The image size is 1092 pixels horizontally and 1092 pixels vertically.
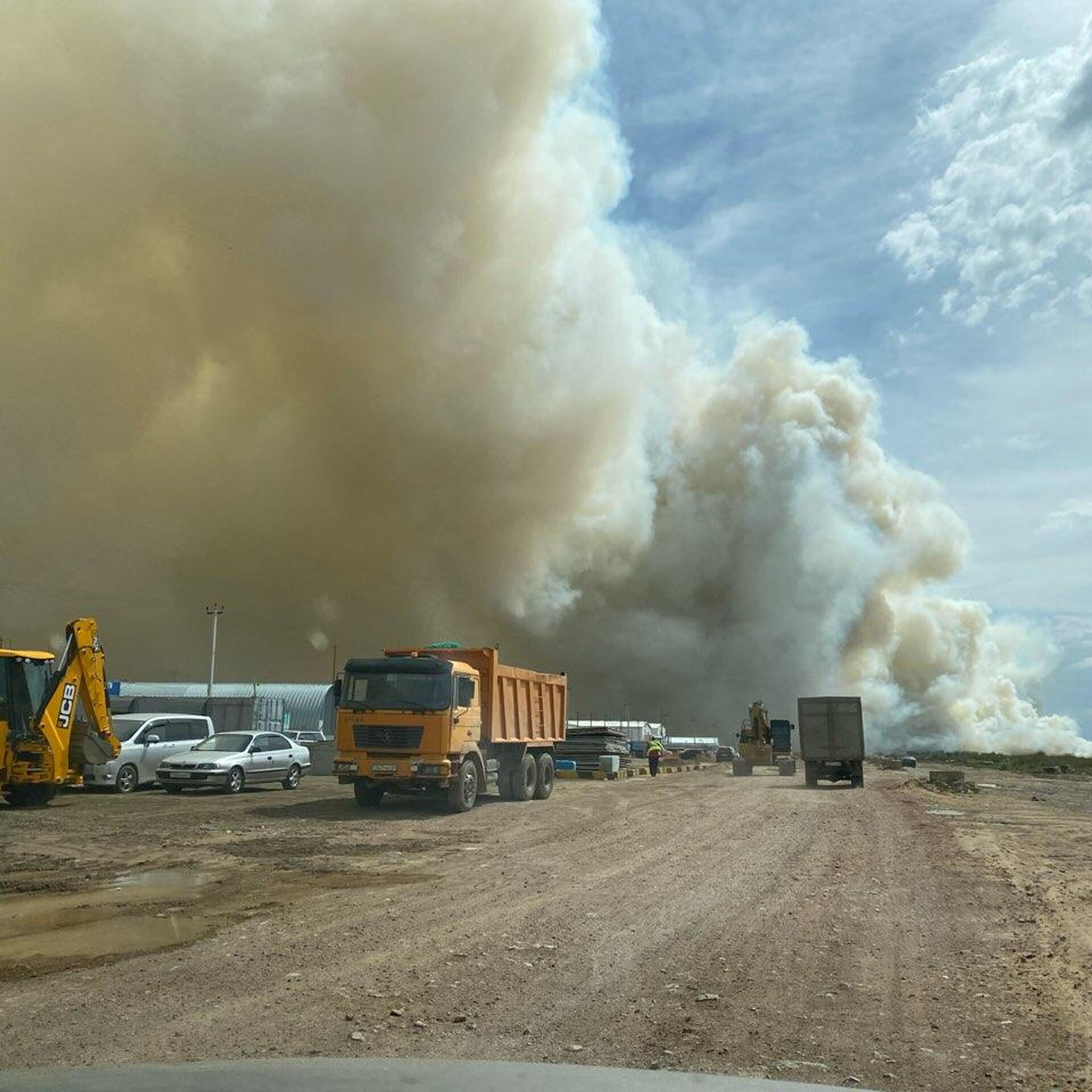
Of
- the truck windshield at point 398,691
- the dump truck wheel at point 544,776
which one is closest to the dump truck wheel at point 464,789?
the truck windshield at point 398,691

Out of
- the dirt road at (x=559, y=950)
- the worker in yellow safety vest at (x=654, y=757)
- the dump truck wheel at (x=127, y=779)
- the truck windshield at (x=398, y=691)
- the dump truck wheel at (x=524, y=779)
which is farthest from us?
the worker in yellow safety vest at (x=654, y=757)

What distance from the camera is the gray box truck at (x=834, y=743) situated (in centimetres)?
3400

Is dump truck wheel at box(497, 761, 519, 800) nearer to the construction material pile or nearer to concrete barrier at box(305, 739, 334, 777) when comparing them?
concrete barrier at box(305, 739, 334, 777)

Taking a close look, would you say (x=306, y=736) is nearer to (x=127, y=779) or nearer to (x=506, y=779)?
(x=127, y=779)

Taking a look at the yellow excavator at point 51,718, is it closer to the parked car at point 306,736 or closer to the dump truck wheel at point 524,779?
the dump truck wheel at point 524,779

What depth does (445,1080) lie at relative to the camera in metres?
3.56

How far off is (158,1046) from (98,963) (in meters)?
2.27

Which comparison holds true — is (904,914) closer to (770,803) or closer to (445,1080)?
(445,1080)

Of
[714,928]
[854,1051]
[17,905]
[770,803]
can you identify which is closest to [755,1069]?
[854,1051]

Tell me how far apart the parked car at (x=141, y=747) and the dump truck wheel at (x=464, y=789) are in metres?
8.11

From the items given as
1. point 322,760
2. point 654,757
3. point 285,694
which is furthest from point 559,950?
point 285,694

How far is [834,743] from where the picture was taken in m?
34.2

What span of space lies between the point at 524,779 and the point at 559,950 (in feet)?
49.8

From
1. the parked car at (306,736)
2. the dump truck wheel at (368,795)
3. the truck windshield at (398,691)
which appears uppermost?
the truck windshield at (398,691)
